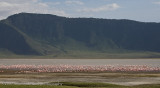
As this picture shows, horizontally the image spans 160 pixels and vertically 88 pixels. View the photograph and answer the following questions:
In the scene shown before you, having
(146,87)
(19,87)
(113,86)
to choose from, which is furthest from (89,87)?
(19,87)

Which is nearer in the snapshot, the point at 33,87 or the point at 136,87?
the point at 33,87

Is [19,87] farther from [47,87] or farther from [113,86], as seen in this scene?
[113,86]

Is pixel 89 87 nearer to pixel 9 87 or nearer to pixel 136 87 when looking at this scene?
pixel 136 87

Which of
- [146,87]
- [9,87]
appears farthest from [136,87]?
[9,87]

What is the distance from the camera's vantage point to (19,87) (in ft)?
108

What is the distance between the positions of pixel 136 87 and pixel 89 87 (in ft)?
16.5

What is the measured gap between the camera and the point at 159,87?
3900cm

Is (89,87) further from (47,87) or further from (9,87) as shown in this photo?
(9,87)

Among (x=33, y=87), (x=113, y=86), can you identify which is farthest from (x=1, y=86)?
(x=113, y=86)

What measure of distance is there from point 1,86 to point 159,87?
16.7m

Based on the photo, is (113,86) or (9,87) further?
(113,86)

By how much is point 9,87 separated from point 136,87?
543 inches

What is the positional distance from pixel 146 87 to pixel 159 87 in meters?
1.48

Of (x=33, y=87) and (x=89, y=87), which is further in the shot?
(x=89, y=87)
